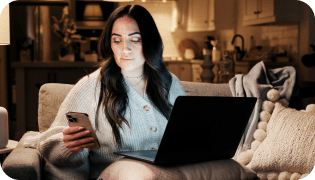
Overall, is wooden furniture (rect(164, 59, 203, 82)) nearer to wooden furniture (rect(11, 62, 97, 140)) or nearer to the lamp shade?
wooden furniture (rect(11, 62, 97, 140))

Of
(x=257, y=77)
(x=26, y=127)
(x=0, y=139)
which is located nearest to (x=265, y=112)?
(x=257, y=77)

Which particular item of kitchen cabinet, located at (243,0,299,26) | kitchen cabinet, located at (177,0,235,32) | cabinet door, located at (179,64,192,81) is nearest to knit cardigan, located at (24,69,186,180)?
kitchen cabinet, located at (243,0,299,26)

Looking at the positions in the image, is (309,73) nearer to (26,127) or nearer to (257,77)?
(257,77)

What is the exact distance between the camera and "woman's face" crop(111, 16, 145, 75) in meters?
1.37

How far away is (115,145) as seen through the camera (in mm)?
1345

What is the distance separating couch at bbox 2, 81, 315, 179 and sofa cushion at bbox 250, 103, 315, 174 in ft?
0.07

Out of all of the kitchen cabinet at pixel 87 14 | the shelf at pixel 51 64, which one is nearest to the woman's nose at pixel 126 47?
the shelf at pixel 51 64

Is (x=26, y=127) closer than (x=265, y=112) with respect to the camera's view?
No

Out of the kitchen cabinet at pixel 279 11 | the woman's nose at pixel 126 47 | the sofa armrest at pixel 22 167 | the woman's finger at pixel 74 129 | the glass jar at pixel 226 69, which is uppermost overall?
the kitchen cabinet at pixel 279 11

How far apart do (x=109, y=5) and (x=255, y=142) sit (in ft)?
13.4

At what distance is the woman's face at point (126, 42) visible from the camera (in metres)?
1.37

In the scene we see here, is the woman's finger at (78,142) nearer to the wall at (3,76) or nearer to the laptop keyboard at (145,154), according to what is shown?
the laptop keyboard at (145,154)

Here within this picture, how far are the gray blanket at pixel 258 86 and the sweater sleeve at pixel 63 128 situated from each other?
85cm

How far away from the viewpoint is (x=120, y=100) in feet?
4.42
